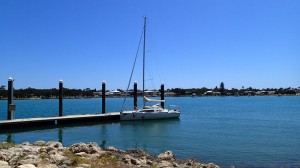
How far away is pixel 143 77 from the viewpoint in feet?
160

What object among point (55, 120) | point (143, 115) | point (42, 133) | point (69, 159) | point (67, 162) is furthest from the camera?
point (143, 115)

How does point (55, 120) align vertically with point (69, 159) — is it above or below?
below

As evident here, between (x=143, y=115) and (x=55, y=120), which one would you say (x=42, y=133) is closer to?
(x=55, y=120)

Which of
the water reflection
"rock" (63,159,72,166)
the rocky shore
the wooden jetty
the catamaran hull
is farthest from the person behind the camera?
the catamaran hull

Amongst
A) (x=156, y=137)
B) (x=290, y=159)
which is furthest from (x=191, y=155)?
(x=156, y=137)

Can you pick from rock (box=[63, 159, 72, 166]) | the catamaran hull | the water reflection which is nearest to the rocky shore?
rock (box=[63, 159, 72, 166])

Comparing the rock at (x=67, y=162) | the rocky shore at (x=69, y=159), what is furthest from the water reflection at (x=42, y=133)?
the rock at (x=67, y=162)

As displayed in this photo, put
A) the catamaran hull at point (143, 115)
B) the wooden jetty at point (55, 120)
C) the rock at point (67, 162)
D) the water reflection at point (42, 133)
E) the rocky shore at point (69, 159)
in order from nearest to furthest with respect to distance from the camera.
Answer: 1. the rocky shore at point (69, 159)
2. the rock at point (67, 162)
3. the water reflection at point (42, 133)
4. the wooden jetty at point (55, 120)
5. the catamaran hull at point (143, 115)

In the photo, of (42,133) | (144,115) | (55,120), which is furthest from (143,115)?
(42,133)

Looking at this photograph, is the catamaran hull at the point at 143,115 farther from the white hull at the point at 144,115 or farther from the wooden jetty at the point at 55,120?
the wooden jetty at the point at 55,120

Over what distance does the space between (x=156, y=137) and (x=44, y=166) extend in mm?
20335

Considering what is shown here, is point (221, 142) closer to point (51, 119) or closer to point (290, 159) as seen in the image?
point (290, 159)

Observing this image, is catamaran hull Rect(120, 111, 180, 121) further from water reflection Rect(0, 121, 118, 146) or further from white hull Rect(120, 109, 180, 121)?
water reflection Rect(0, 121, 118, 146)

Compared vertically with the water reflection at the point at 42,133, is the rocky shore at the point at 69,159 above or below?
above
